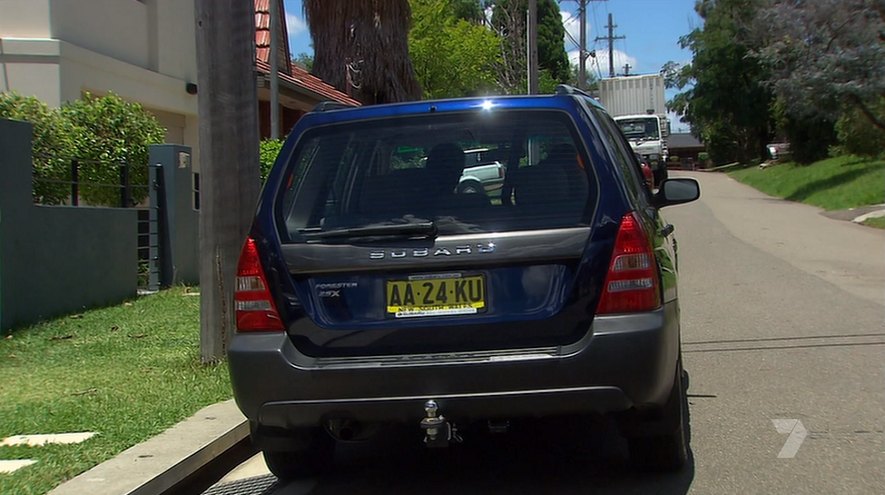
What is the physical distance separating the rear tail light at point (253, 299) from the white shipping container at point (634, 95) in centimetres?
3982

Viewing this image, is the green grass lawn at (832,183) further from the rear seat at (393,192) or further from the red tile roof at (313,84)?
the rear seat at (393,192)

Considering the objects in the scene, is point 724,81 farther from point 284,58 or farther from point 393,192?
point 393,192

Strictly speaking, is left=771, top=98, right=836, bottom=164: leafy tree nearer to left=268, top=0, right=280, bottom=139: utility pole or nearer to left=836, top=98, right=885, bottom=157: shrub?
left=836, top=98, right=885, bottom=157: shrub

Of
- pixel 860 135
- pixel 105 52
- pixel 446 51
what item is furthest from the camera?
pixel 446 51

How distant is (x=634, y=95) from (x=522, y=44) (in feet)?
34.6

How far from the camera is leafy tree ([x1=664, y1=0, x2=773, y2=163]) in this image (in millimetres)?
52656

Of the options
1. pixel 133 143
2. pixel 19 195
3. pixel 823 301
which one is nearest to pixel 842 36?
pixel 823 301

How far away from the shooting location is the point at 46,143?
11.0 m

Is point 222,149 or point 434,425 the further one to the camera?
point 222,149

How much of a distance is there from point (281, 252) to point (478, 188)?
953mm

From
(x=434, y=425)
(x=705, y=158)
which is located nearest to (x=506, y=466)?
(x=434, y=425)

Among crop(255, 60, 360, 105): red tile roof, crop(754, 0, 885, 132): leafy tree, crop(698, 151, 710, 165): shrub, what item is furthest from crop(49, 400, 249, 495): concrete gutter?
crop(698, 151, 710, 165): shrub

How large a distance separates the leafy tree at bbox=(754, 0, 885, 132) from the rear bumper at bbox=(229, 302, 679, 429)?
22.3 metres

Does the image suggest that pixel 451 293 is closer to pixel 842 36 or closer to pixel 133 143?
pixel 133 143
